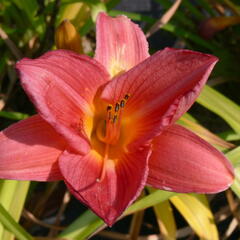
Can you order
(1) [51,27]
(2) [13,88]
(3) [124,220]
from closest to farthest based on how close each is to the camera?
(1) [51,27]
(2) [13,88]
(3) [124,220]

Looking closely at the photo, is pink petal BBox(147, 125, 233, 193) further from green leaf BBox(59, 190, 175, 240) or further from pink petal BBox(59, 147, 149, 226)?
green leaf BBox(59, 190, 175, 240)

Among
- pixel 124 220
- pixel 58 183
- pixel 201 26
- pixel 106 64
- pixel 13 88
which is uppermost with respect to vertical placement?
pixel 106 64

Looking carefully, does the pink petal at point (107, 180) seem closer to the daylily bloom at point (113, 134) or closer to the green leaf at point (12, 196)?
the daylily bloom at point (113, 134)

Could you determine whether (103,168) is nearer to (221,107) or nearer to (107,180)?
(107,180)

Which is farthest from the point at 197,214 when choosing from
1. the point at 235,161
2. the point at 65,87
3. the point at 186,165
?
the point at 65,87

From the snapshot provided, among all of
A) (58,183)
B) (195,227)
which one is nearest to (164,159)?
(195,227)

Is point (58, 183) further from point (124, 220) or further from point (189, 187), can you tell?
point (189, 187)

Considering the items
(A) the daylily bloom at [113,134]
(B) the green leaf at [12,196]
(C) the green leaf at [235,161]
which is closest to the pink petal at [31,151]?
(A) the daylily bloom at [113,134]

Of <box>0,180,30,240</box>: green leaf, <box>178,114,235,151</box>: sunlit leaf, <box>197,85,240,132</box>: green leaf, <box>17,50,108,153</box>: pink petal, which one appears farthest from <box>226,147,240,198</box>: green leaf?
<box>0,180,30,240</box>: green leaf
